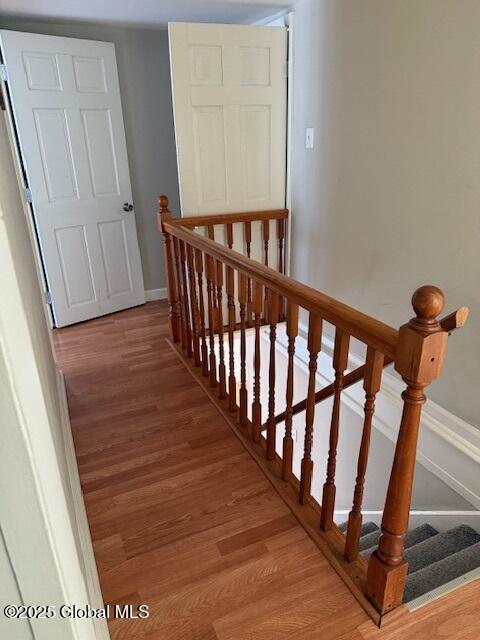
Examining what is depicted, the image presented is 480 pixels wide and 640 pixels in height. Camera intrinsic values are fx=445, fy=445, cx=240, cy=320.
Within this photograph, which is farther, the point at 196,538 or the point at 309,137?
the point at 309,137

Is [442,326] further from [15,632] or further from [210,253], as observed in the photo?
[210,253]

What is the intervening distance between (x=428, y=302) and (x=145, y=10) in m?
2.97

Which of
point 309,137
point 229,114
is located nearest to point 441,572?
point 309,137

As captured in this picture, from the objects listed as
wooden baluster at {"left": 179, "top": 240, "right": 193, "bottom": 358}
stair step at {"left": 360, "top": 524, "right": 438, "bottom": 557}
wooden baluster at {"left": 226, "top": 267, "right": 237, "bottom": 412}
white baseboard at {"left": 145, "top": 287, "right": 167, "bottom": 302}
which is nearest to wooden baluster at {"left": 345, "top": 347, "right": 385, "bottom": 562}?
stair step at {"left": 360, "top": 524, "right": 438, "bottom": 557}

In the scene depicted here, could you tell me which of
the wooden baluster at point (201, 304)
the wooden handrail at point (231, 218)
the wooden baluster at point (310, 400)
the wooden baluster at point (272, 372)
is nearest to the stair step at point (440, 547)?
the wooden baluster at point (310, 400)

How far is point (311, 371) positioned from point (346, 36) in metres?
2.00

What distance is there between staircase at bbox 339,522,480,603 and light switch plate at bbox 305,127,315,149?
232 centimetres

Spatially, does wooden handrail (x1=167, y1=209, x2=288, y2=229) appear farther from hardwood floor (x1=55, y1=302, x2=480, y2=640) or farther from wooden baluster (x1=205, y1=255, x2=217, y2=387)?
hardwood floor (x1=55, y1=302, x2=480, y2=640)

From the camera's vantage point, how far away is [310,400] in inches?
59.8

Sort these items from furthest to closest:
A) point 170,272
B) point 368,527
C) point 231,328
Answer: point 170,272 → point 368,527 → point 231,328

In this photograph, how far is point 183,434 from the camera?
85.1 inches

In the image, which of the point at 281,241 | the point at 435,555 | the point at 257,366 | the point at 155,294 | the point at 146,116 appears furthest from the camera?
the point at 155,294

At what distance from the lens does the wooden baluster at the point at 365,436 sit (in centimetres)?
118

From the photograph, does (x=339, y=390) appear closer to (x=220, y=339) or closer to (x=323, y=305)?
(x=323, y=305)
